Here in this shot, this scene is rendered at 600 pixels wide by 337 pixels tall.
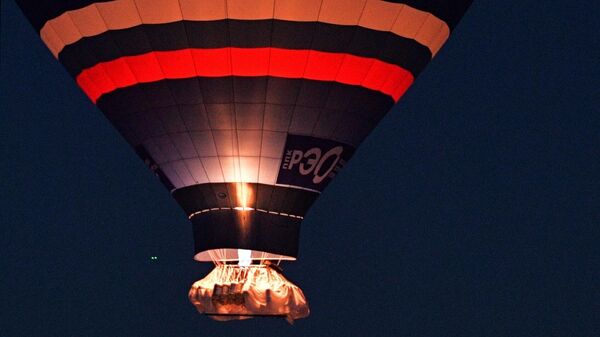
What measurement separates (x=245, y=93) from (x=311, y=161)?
0.87m

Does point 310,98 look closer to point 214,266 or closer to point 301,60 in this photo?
point 301,60

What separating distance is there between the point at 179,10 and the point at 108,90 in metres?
1.27

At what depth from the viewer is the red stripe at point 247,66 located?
22.8 metres

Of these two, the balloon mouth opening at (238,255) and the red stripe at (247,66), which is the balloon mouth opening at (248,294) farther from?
the red stripe at (247,66)

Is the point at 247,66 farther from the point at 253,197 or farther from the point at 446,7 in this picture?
the point at 446,7

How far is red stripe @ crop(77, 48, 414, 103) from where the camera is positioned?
897 inches

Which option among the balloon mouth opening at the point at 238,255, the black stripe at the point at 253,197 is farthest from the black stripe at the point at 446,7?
the balloon mouth opening at the point at 238,255

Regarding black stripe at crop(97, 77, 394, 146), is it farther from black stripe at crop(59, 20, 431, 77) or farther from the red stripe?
black stripe at crop(59, 20, 431, 77)

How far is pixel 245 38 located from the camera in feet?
74.3

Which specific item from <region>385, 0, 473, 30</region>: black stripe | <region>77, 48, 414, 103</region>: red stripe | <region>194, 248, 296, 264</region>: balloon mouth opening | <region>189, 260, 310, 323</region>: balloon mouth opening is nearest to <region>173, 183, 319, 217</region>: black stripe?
<region>194, 248, 296, 264</region>: balloon mouth opening

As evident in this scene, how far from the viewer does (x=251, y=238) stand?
76.0 ft

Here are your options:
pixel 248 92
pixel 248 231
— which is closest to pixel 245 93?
pixel 248 92

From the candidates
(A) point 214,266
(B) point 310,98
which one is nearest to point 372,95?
(B) point 310,98

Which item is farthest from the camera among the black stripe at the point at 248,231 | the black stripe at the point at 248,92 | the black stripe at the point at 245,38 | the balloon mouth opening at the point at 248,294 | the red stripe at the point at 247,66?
the black stripe at the point at 248,231
